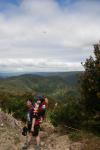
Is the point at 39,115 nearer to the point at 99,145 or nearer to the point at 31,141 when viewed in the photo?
the point at 31,141

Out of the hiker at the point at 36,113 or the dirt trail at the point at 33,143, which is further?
the dirt trail at the point at 33,143

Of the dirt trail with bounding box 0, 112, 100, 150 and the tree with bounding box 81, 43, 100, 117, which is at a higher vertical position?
the tree with bounding box 81, 43, 100, 117

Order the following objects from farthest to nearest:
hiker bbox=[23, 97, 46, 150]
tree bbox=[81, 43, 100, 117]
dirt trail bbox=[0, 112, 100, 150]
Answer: tree bbox=[81, 43, 100, 117] → dirt trail bbox=[0, 112, 100, 150] → hiker bbox=[23, 97, 46, 150]

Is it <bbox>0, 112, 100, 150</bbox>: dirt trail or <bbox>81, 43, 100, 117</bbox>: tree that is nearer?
<bbox>0, 112, 100, 150</bbox>: dirt trail

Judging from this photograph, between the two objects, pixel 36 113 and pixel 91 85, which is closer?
pixel 36 113

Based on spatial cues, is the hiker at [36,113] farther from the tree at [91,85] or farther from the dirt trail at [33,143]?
the tree at [91,85]

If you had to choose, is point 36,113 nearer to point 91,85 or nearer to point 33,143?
point 33,143

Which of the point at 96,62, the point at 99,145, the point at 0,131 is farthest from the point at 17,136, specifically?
the point at 96,62

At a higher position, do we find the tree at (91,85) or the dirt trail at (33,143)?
the tree at (91,85)

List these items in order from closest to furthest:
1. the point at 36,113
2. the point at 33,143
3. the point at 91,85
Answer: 1. the point at 36,113
2. the point at 33,143
3. the point at 91,85

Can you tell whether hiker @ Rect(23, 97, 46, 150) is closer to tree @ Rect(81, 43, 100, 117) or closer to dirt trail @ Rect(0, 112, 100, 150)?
dirt trail @ Rect(0, 112, 100, 150)

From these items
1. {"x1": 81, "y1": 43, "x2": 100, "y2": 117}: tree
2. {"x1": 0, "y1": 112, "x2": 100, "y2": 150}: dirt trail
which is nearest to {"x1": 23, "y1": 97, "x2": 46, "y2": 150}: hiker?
{"x1": 0, "y1": 112, "x2": 100, "y2": 150}: dirt trail

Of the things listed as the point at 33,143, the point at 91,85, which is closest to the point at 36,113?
the point at 33,143

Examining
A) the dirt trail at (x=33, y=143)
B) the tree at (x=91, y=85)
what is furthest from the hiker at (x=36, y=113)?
the tree at (x=91, y=85)
